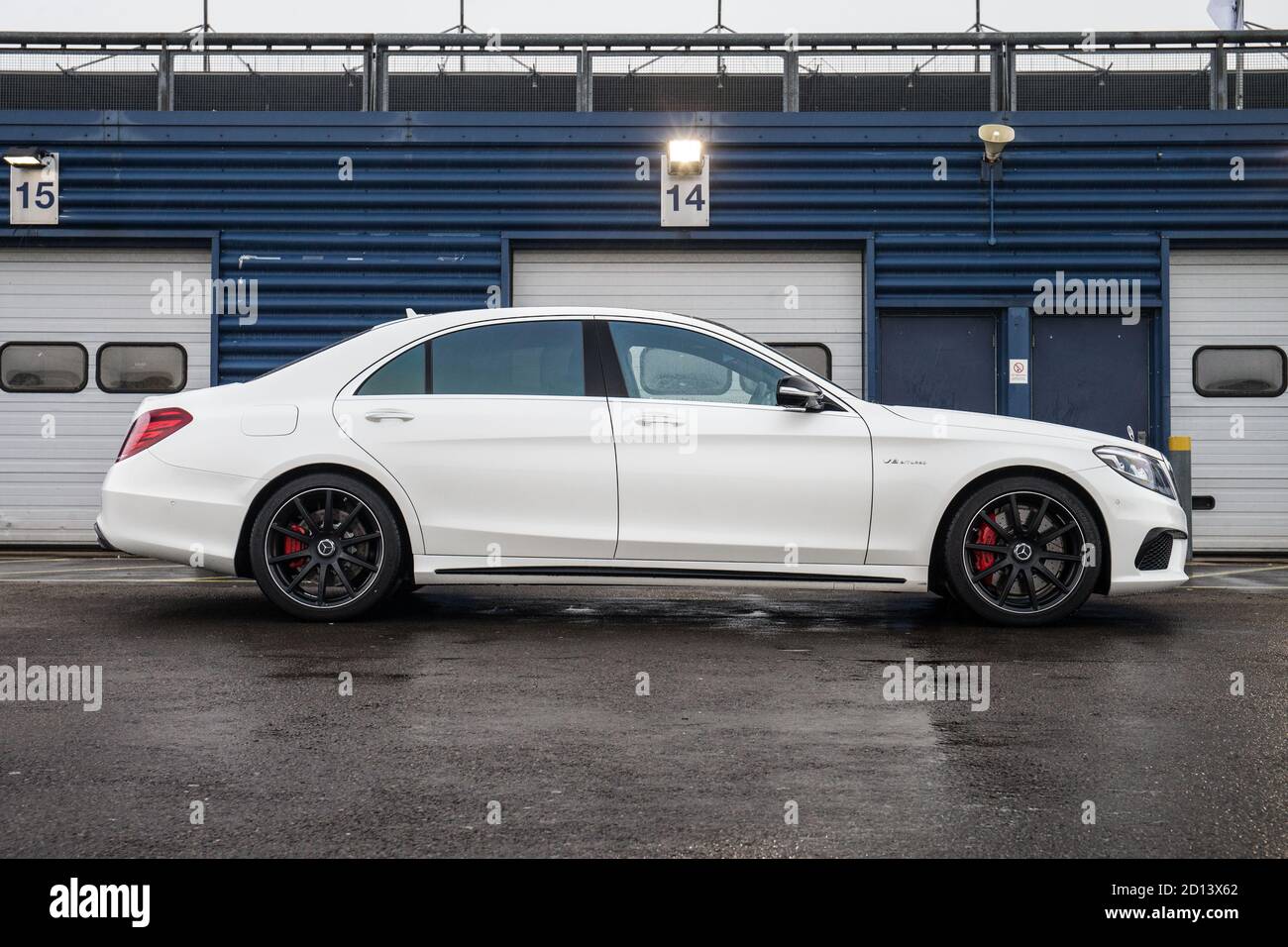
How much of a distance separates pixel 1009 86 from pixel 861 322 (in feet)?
8.65

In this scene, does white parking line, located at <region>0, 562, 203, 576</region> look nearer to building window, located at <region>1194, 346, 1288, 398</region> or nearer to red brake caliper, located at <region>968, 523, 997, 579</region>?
red brake caliper, located at <region>968, 523, 997, 579</region>

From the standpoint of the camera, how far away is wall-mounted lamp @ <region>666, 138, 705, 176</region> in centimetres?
1328

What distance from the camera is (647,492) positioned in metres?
6.95

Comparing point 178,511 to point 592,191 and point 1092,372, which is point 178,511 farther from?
point 1092,372

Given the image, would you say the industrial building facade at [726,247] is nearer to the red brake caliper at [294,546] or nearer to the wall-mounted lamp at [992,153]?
the wall-mounted lamp at [992,153]

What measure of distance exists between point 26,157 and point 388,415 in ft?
26.6

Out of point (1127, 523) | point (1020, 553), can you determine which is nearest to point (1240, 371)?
point (1127, 523)

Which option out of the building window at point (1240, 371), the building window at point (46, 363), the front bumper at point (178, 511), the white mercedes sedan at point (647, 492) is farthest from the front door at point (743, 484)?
the building window at point (46, 363)

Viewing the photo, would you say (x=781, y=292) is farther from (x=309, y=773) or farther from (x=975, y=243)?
(x=309, y=773)

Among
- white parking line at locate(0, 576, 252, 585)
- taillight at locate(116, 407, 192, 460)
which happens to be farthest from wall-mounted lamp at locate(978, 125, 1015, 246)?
taillight at locate(116, 407, 192, 460)

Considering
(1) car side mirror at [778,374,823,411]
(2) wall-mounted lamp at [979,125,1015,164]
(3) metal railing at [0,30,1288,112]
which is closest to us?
(1) car side mirror at [778,374,823,411]

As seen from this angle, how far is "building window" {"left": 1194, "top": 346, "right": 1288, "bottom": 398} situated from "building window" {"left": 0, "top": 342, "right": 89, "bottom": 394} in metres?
10.7

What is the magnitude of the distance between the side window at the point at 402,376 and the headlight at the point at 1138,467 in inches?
136

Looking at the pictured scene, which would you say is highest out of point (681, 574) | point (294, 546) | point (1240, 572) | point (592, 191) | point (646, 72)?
point (646, 72)
